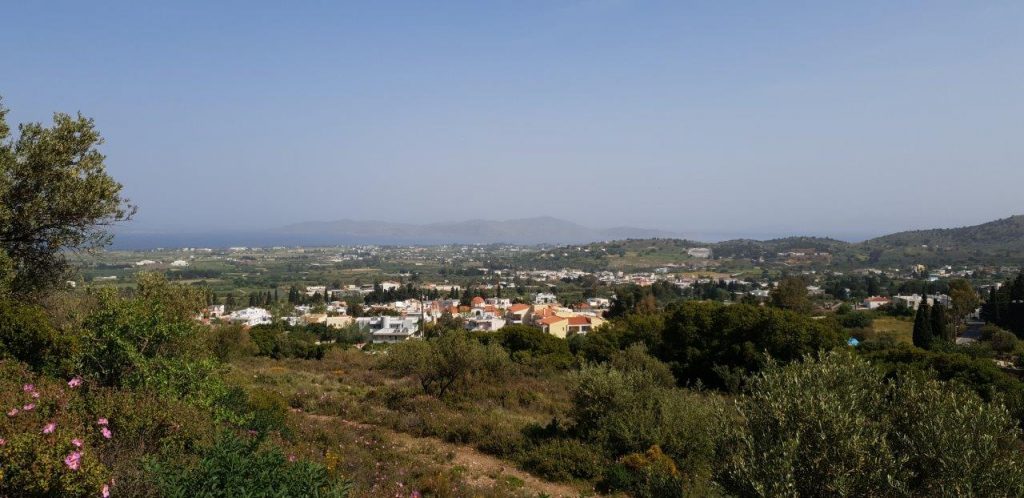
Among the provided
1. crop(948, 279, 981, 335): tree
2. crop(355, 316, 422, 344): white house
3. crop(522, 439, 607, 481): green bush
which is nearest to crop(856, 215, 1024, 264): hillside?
crop(948, 279, 981, 335): tree

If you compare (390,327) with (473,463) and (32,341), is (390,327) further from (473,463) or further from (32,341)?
(32,341)

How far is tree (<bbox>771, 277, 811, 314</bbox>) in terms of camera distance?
153ft

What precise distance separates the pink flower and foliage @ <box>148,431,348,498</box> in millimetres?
537

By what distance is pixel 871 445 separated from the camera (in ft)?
17.4

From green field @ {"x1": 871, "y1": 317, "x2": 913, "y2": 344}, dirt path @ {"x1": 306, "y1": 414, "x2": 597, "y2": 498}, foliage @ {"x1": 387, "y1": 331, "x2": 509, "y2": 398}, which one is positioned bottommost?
green field @ {"x1": 871, "y1": 317, "x2": 913, "y2": 344}

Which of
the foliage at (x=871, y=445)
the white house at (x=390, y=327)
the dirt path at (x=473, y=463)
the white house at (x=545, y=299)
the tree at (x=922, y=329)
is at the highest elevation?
the foliage at (x=871, y=445)

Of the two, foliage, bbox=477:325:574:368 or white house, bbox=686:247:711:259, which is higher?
foliage, bbox=477:325:574:368

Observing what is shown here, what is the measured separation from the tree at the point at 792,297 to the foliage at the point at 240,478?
47865 millimetres

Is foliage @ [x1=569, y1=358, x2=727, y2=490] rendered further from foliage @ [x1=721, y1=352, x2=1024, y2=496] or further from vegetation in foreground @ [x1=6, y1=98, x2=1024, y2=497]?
foliage @ [x1=721, y1=352, x2=1024, y2=496]

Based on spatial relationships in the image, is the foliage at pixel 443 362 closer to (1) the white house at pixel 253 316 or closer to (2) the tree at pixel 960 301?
(1) the white house at pixel 253 316

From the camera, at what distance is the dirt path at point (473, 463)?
1028 cm

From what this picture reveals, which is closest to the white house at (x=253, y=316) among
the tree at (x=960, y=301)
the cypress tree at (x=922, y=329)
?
the cypress tree at (x=922, y=329)

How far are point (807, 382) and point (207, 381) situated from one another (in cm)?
841

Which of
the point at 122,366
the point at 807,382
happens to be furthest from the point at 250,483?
the point at 807,382
